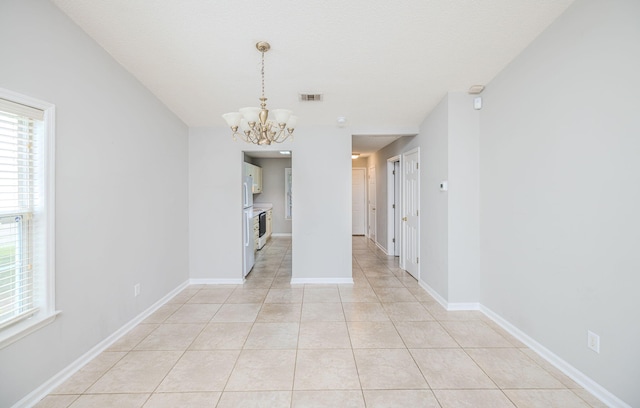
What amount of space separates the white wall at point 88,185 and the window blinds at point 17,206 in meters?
0.15

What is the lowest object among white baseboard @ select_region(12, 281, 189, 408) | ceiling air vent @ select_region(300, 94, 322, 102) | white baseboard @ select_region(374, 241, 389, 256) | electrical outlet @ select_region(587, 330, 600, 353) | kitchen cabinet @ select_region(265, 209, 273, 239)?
white baseboard @ select_region(12, 281, 189, 408)

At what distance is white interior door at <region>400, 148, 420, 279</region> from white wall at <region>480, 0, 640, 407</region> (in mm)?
1479

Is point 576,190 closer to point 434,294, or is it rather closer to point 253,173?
point 434,294

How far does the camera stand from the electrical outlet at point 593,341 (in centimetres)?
191

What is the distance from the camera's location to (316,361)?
2.33 meters

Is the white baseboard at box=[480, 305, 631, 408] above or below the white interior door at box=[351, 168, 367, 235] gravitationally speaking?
below

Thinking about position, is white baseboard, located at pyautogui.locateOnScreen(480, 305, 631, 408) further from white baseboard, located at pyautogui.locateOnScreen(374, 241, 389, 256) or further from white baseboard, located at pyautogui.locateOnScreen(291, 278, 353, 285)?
white baseboard, located at pyautogui.locateOnScreen(374, 241, 389, 256)

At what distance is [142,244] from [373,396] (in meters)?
2.75

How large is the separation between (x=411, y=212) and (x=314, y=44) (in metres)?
3.14

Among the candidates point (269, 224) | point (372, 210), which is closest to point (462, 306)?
point (372, 210)

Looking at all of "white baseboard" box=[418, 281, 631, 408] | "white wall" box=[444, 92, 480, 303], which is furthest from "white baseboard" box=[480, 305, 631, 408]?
"white wall" box=[444, 92, 480, 303]

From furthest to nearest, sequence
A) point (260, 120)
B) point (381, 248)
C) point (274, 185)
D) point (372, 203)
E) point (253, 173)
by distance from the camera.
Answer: point (274, 185)
point (372, 203)
point (381, 248)
point (253, 173)
point (260, 120)

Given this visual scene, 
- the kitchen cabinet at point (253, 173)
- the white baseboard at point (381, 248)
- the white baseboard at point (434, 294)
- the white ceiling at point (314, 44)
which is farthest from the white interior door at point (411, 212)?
the kitchen cabinet at point (253, 173)

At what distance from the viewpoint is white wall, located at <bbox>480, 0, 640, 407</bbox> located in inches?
68.2
